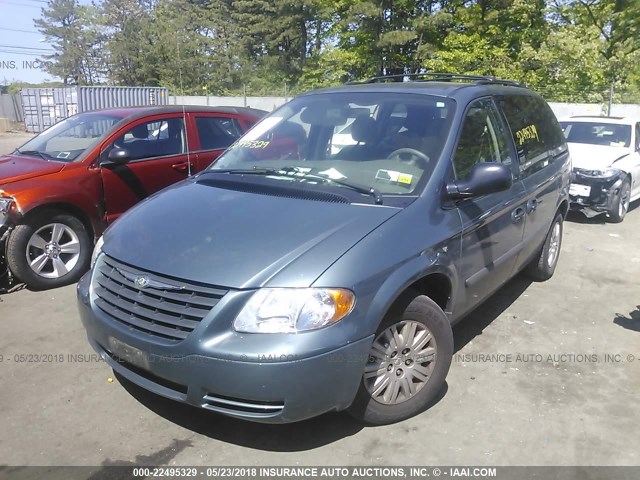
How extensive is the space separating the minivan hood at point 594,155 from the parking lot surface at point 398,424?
4660 millimetres

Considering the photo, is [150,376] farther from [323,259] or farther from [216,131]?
[216,131]

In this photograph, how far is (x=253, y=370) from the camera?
2.51 metres

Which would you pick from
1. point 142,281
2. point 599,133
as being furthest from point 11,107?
point 142,281

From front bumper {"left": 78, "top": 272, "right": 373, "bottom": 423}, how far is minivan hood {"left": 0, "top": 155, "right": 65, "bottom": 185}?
120 inches

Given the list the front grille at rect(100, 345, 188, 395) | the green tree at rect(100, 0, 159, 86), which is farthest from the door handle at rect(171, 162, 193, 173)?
the green tree at rect(100, 0, 159, 86)

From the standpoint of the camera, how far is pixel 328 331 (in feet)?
8.41

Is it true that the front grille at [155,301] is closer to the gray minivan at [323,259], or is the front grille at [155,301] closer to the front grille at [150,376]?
the gray minivan at [323,259]

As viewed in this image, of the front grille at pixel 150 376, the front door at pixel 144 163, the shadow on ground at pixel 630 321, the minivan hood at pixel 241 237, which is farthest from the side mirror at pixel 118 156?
the shadow on ground at pixel 630 321

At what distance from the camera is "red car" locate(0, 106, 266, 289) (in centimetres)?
500

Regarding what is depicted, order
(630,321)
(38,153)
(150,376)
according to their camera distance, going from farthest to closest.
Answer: (38,153), (630,321), (150,376)

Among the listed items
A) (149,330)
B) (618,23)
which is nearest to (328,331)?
(149,330)

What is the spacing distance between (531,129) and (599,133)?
5.81 metres

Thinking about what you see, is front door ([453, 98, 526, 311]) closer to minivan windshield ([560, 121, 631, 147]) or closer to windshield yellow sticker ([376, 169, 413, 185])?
windshield yellow sticker ([376, 169, 413, 185])

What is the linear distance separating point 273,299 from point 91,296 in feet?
3.92
